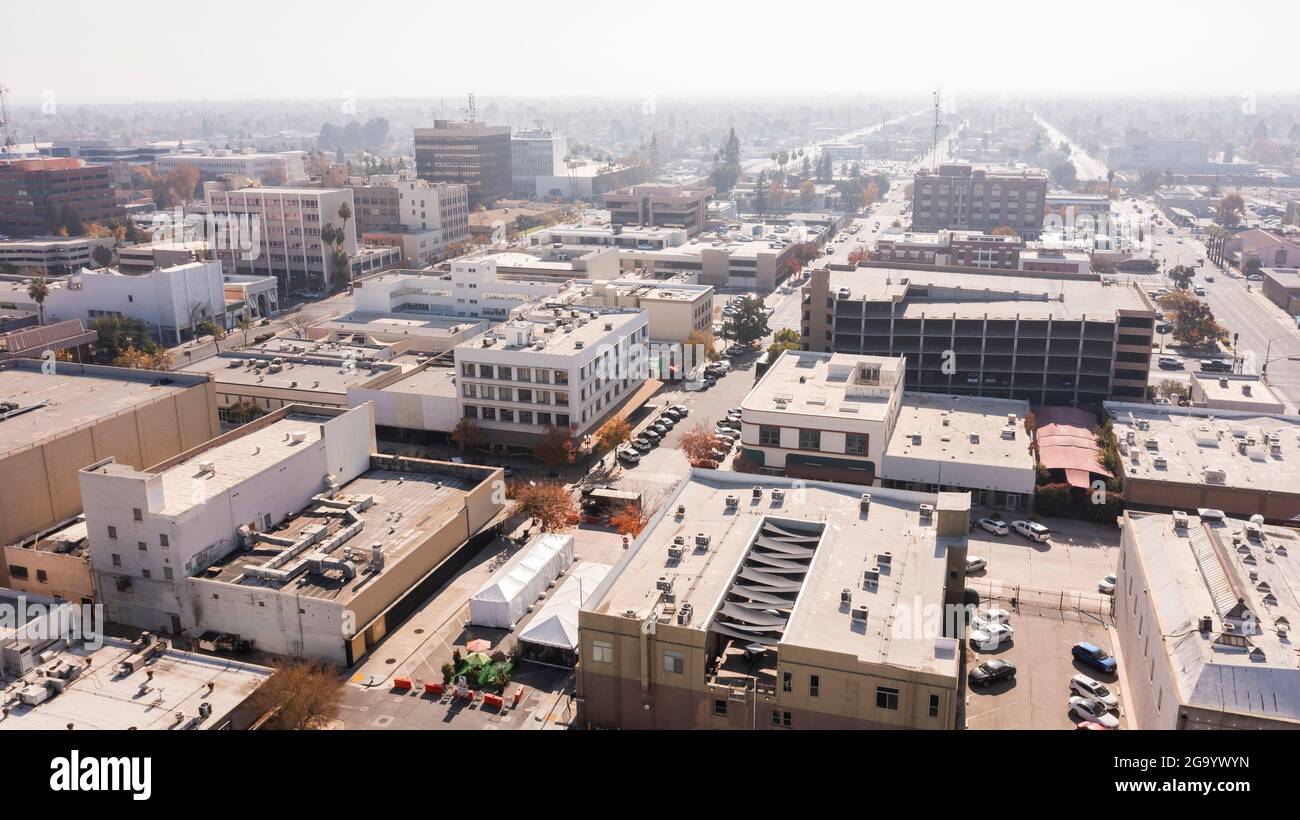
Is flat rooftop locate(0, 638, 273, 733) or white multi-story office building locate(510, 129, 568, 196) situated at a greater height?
white multi-story office building locate(510, 129, 568, 196)

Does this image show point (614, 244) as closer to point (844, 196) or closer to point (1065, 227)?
point (1065, 227)

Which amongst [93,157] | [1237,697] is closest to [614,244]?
[1237,697]

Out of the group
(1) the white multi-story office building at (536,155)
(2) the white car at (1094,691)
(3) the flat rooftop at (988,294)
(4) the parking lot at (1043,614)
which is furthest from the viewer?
(1) the white multi-story office building at (536,155)

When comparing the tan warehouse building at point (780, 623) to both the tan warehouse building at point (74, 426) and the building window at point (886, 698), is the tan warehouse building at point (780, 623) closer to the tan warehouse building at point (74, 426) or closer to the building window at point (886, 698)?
the building window at point (886, 698)

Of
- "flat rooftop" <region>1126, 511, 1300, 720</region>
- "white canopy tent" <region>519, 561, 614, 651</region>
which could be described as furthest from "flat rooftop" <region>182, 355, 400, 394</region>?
"flat rooftop" <region>1126, 511, 1300, 720</region>

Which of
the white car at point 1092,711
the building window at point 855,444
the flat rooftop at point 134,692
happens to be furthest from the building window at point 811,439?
the flat rooftop at point 134,692

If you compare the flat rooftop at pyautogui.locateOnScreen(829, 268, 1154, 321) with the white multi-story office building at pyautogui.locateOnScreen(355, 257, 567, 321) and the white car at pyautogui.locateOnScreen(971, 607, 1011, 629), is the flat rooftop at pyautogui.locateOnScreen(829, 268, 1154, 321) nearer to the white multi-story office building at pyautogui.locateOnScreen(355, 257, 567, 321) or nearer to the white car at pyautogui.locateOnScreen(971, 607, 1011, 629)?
the white multi-story office building at pyautogui.locateOnScreen(355, 257, 567, 321)
